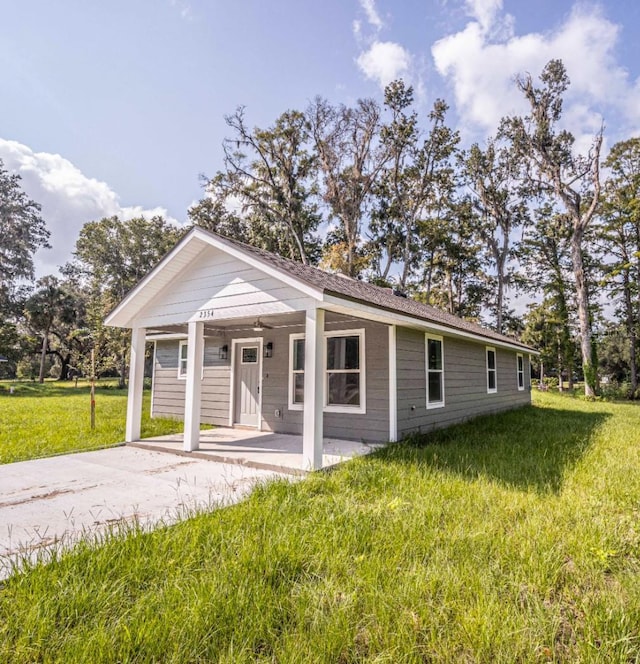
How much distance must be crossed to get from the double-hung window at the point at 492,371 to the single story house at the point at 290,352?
54 cm

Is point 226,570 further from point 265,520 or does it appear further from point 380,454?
point 380,454

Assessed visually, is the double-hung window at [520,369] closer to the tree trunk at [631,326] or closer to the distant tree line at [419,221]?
the distant tree line at [419,221]

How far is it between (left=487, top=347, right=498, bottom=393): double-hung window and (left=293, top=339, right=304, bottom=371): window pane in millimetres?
6063

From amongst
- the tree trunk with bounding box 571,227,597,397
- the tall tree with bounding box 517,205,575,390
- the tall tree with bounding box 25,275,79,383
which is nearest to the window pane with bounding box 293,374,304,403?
the tree trunk with bounding box 571,227,597,397

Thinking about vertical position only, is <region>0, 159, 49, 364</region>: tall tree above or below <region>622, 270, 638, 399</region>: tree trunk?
above

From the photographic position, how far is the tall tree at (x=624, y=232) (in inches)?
834

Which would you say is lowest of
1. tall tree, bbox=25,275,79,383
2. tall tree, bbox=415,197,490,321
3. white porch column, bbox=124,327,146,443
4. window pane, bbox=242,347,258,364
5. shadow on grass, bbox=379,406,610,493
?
shadow on grass, bbox=379,406,610,493

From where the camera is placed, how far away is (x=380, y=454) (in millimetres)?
6043

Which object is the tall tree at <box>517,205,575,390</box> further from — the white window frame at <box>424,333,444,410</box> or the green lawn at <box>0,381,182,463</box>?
the green lawn at <box>0,381,182,463</box>

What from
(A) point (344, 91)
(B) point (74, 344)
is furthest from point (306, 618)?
(B) point (74, 344)

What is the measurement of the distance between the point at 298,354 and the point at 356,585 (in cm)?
625

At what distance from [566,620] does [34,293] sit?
109ft

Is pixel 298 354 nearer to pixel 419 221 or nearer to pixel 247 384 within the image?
pixel 247 384

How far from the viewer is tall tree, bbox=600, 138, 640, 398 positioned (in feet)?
69.5
